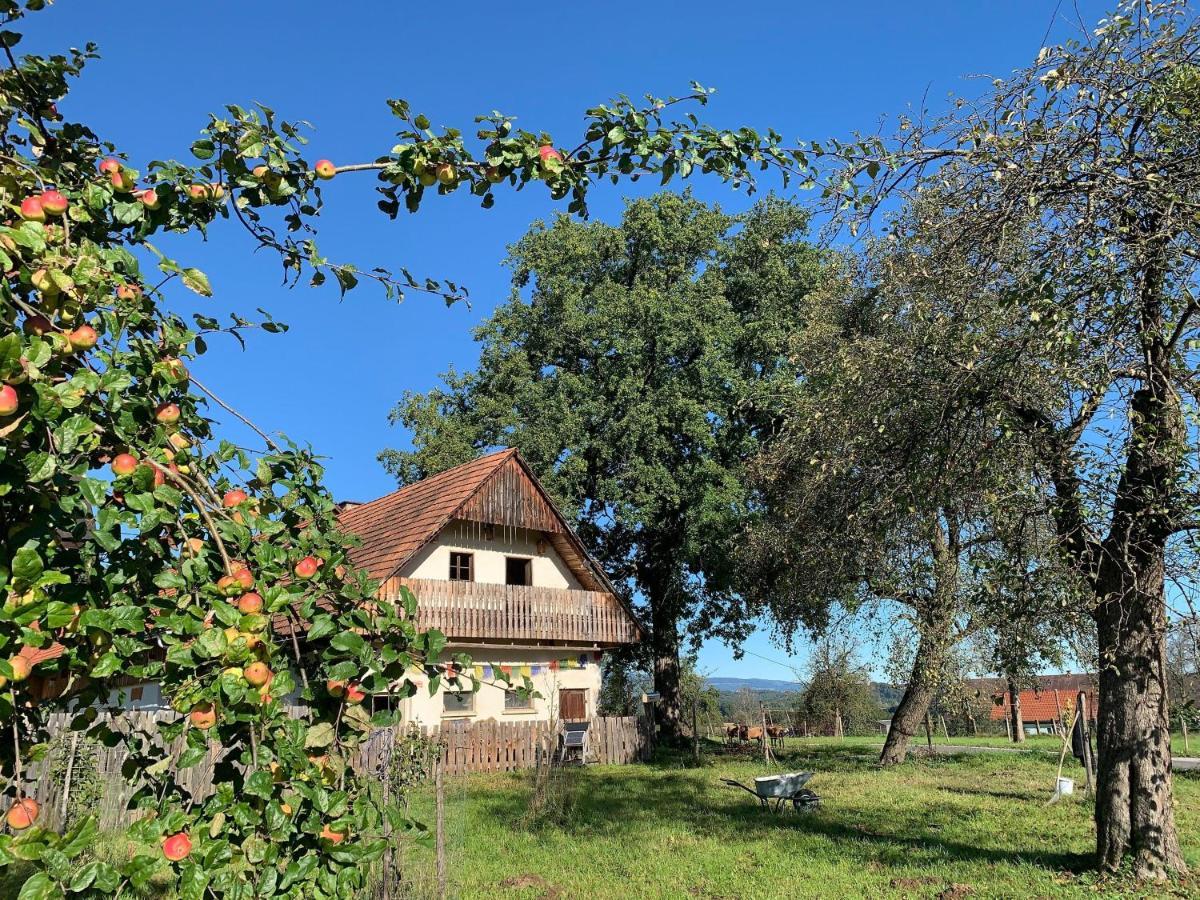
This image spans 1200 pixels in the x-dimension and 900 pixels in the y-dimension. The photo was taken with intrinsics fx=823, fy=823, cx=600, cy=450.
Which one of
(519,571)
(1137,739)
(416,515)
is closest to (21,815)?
(1137,739)

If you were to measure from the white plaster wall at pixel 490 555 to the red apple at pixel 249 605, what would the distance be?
58.1 feet

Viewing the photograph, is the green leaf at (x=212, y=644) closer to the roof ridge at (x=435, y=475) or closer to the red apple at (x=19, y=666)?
the red apple at (x=19, y=666)

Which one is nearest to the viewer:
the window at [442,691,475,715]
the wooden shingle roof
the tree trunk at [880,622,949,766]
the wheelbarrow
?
the wheelbarrow

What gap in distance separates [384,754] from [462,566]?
1374 cm

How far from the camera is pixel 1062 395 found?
24.4 feet

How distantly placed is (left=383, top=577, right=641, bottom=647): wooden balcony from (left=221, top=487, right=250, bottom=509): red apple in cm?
1559

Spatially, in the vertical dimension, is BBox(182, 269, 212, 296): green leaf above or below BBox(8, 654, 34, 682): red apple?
above

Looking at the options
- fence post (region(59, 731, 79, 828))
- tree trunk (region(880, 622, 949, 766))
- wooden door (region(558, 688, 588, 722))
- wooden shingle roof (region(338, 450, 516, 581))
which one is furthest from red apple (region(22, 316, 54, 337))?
wooden door (region(558, 688, 588, 722))

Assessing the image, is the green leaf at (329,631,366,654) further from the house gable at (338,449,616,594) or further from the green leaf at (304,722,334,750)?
the house gable at (338,449,616,594)

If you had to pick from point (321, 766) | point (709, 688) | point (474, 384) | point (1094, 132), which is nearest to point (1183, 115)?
point (1094, 132)

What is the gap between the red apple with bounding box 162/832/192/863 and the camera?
61.9 inches

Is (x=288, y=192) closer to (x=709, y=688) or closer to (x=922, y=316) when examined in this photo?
(x=922, y=316)

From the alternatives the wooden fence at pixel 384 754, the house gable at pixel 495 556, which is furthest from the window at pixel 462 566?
the wooden fence at pixel 384 754

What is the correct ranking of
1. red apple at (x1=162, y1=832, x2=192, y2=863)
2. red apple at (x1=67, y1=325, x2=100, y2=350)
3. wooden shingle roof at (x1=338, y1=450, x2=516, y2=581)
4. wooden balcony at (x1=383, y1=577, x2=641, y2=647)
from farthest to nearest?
wooden balcony at (x1=383, y1=577, x2=641, y2=647)
wooden shingle roof at (x1=338, y1=450, x2=516, y2=581)
red apple at (x1=67, y1=325, x2=100, y2=350)
red apple at (x1=162, y1=832, x2=192, y2=863)
